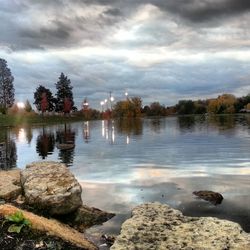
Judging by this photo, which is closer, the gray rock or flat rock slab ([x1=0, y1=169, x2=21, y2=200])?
flat rock slab ([x1=0, y1=169, x2=21, y2=200])

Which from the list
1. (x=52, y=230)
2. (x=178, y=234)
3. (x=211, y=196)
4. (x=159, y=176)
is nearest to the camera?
(x=178, y=234)

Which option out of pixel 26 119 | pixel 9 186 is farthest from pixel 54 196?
pixel 26 119

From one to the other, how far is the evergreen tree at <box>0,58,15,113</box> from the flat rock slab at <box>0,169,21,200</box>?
505ft

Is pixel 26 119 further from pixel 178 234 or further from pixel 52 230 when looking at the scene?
pixel 178 234

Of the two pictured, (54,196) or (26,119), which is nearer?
(54,196)

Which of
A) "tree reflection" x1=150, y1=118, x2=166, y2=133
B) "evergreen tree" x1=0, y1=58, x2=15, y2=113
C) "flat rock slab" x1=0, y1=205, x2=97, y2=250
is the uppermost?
"evergreen tree" x1=0, y1=58, x2=15, y2=113

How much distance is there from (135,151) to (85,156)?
267 inches

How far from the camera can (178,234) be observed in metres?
12.4

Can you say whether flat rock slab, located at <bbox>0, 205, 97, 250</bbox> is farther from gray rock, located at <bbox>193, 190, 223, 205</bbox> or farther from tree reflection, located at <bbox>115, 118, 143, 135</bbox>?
tree reflection, located at <bbox>115, 118, 143, 135</bbox>

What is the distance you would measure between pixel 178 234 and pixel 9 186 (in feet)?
32.1

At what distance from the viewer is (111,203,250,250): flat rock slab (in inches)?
458

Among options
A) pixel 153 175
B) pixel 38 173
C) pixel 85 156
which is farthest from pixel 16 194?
pixel 85 156

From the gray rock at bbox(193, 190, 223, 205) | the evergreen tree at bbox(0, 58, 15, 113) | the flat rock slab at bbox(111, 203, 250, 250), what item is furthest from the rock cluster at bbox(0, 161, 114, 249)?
the evergreen tree at bbox(0, 58, 15, 113)

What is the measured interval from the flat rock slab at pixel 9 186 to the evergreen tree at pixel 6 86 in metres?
154
